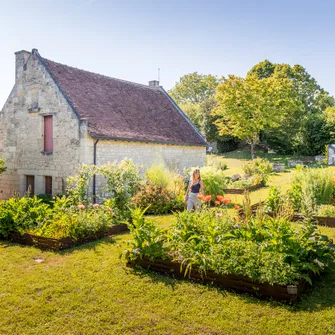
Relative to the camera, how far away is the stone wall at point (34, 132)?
1470 cm

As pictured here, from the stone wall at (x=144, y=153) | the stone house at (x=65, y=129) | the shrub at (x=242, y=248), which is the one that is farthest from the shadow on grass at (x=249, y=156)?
the shrub at (x=242, y=248)

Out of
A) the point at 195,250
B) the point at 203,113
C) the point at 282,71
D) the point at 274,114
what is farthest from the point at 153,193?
the point at 282,71

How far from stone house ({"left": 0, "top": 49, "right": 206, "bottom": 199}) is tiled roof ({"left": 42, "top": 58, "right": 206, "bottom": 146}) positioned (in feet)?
0.19

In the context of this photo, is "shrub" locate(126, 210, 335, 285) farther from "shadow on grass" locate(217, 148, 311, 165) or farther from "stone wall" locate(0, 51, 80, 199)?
"shadow on grass" locate(217, 148, 311, 165)

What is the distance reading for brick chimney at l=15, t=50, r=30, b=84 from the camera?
16.0m

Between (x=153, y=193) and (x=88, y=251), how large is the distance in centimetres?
481

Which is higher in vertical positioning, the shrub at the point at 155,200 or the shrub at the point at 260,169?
the shrub at the point at 260,169

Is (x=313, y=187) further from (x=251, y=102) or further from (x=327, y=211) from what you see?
(x=251, y=102)

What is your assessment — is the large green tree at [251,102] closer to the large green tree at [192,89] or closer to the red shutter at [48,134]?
the red shutter at [48,134]

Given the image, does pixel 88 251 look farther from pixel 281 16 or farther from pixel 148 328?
pixel 281 16

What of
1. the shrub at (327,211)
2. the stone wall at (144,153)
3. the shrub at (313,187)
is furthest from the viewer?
the stone wall at (144,153)

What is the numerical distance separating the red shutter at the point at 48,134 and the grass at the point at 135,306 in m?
9.67

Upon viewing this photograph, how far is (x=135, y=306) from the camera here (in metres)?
5.06

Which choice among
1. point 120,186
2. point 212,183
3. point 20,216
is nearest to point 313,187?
point 212,183
